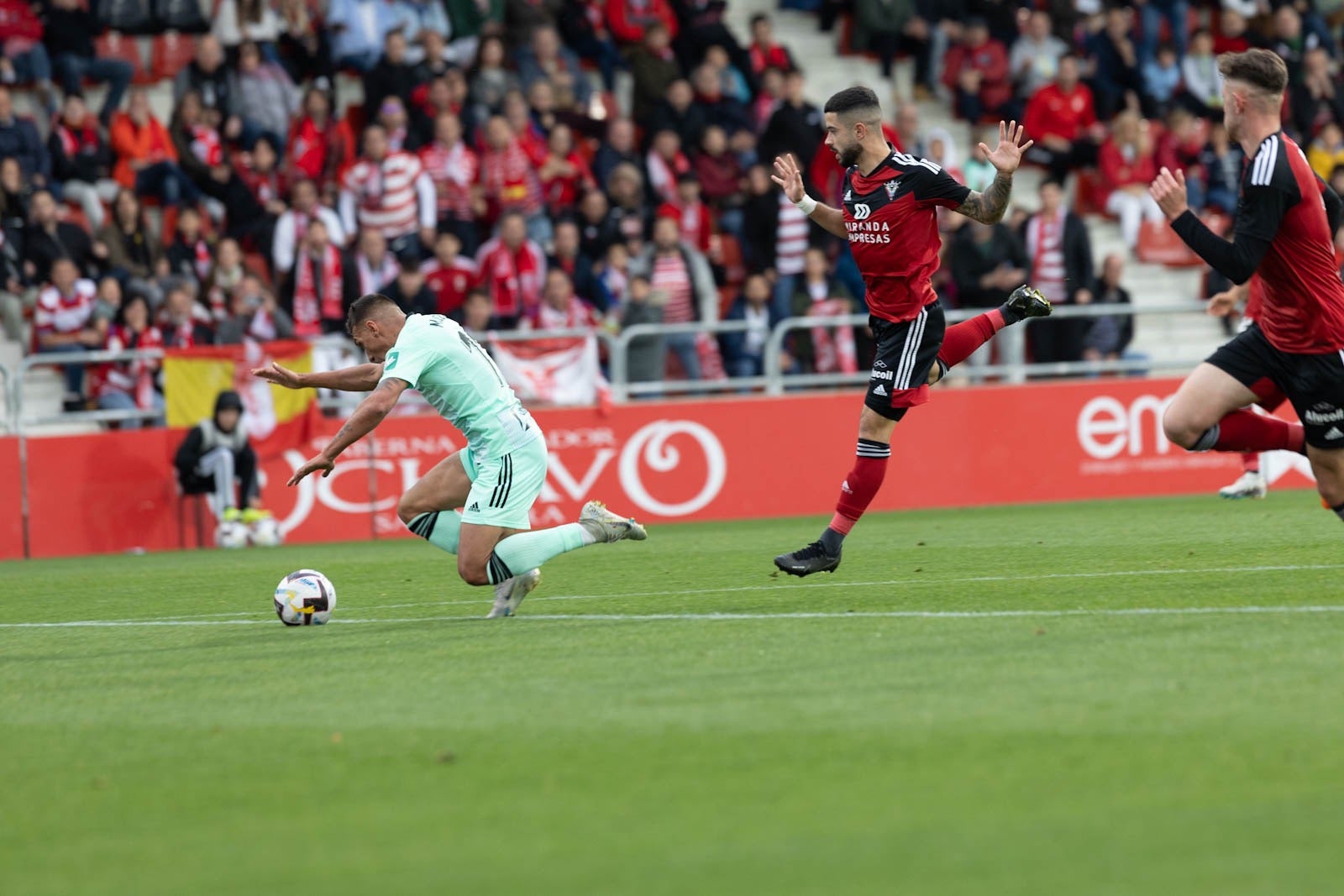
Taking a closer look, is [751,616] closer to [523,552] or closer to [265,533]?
[523,552]

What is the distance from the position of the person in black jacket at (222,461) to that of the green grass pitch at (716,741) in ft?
22.6

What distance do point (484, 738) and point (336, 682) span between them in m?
1.53

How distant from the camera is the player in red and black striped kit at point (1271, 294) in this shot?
8219 millimetres

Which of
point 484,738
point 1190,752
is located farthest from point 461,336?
point 1190,752

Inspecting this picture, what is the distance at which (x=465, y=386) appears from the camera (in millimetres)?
9445

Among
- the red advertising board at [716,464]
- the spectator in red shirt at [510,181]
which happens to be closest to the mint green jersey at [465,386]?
the red advertising board at [716,464]

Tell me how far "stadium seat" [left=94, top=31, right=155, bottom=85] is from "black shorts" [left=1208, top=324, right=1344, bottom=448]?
46.0ft

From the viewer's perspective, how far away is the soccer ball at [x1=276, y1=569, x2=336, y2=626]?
942 centimetres

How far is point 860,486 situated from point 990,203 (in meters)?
1.63

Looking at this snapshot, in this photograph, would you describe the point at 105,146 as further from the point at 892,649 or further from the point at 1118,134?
the point at 892,649

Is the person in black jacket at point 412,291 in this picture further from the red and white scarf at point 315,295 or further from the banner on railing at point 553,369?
the banner on railing at point 553,369

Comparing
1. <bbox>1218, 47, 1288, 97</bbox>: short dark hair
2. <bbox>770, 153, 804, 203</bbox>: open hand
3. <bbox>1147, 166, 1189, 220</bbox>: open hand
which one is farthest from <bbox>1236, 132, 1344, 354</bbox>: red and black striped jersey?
<bbox>770, 153, 804, 203</bbox>: open hand

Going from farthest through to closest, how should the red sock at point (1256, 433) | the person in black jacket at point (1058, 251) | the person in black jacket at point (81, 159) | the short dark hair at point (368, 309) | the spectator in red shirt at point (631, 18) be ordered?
the spectator in red shirt at point (631, 18)
the person in black jacket at point (1058, 251)
the person in black jacket at point (81, 159)
the short dark hair at point (368, 309)
the red sock at point (1256, 433)

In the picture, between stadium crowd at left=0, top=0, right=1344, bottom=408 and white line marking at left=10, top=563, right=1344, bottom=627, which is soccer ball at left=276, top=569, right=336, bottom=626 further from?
stadium crowd at left=0, top=0, right=1344, bottom=408
